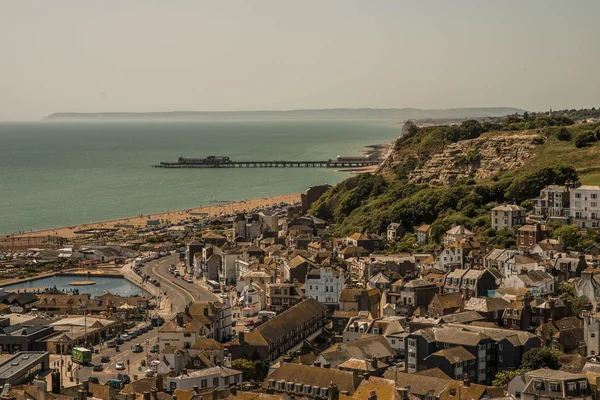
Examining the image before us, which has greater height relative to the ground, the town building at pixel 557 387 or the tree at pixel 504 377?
the town building at pixel 557 387

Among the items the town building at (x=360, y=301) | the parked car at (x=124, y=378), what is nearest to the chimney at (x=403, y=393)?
the parked car at (x=124, y=378)

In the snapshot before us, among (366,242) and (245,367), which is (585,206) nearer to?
(366,242)

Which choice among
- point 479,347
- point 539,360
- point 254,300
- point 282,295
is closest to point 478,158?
point 254,300

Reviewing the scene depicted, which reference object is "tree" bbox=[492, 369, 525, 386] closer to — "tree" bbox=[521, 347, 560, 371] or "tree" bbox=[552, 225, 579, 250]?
"tree" bbox=[521, 347, 560, 371]

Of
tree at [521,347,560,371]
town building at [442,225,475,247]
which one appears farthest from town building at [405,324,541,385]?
town building at [442,225,475,247]

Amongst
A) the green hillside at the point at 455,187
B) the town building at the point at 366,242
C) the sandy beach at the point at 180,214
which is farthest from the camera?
the sandy beach at the point at 180,214

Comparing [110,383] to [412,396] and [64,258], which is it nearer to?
[412,396]

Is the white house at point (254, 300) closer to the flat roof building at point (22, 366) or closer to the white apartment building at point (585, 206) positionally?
the flat roof building at point (22, 366)
